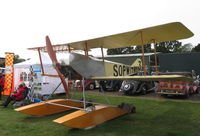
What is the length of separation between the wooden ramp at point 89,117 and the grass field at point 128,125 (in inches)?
7.1

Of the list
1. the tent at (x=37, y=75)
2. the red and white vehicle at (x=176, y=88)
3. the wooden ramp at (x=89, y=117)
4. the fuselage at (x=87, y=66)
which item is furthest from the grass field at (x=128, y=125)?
the tent at (x=37, y=75)

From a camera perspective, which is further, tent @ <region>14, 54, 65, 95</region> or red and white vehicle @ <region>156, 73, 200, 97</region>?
tent @ <region>14, 54, 65, 95</region>

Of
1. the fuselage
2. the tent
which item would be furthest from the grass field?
the tent

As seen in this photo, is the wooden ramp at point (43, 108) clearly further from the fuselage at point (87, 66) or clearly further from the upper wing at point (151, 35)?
the upper wing at point (151, 35)

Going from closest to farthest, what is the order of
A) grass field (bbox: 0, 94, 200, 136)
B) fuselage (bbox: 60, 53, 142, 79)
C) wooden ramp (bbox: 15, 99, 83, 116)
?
grass field (bbox: 0, 94, 200, 136), fuselage (bbox: 60, 53, 142, 79), wooden ramp (bbox: 15, 99, 83, 116)

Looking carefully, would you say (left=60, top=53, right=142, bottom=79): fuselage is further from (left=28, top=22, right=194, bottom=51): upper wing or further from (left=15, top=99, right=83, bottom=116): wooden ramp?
(left=15, top=99, right=83, bottom=116): wooden ramp

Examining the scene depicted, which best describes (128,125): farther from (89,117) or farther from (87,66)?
(87,66)

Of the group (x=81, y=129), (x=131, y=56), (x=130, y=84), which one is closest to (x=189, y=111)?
(x=81, y=129)

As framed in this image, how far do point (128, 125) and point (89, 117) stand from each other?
49.0 inches

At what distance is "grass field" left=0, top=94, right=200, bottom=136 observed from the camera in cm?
529

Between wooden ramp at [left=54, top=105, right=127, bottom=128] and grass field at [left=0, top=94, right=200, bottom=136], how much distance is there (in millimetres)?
179

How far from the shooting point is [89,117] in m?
5.59

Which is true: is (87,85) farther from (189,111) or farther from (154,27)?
(154,27)

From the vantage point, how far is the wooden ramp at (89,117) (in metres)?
5.14
